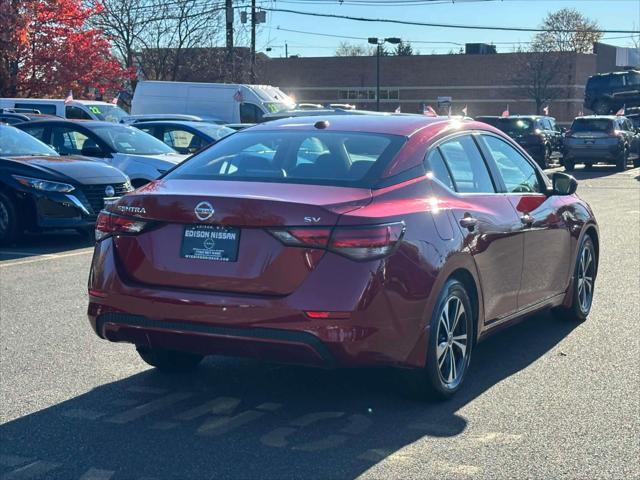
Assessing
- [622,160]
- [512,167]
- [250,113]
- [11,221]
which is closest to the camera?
[512,167]

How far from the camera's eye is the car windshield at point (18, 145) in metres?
12.7

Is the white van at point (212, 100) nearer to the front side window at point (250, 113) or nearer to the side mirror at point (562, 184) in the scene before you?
the front side window at point (250, 113)

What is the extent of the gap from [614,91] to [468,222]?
44.0m

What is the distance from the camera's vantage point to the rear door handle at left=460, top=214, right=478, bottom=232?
18.2 feet

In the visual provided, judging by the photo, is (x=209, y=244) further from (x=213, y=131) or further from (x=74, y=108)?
(x=74, y=108)

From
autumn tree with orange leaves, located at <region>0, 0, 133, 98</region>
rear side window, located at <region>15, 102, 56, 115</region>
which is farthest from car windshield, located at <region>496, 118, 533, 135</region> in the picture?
rear side window, located at <region>15, 102, 56, 115</region>

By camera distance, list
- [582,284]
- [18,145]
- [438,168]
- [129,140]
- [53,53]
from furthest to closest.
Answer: [53,53], [129,140], [18,145], [582,284], [438,168]

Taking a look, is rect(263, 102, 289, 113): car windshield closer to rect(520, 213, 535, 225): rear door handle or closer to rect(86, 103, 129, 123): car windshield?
rect(86, 103, 129, 123): car windshield

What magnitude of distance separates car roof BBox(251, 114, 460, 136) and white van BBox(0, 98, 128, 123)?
1750cm

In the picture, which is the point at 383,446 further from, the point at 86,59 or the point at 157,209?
the point at 86,59

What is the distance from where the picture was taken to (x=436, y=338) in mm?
5234

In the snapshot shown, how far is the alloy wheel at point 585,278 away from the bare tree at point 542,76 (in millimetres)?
65648

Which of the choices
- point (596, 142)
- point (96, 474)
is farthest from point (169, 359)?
point (596, 142)

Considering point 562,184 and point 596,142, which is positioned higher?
point 562,184
